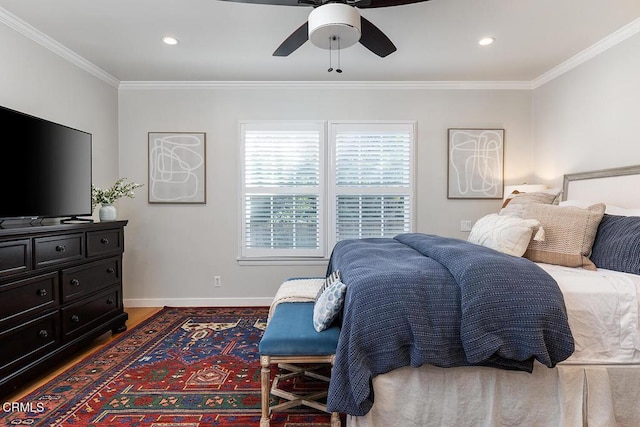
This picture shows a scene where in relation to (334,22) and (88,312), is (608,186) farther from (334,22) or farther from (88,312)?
(88,312)

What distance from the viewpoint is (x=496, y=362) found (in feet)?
5.34

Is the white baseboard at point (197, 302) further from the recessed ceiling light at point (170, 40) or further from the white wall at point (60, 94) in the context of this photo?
the recessed ceiling light at point (170, 40)

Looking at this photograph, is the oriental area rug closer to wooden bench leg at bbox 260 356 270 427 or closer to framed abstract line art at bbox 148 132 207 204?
wooden bench leg at bbox 260 356 270 427

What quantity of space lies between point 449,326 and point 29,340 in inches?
105

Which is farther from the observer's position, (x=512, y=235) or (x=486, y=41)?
(x=486, y=41)

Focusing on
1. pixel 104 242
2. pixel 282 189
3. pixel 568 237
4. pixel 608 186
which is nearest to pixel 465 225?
pixel 608 186

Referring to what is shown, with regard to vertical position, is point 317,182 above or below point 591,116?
below

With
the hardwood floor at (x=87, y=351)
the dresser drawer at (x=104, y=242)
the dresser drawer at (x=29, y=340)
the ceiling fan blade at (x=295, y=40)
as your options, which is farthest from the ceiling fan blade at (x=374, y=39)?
the hardwood floor at (x=87, y=351)

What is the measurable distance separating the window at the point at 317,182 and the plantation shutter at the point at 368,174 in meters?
0.01

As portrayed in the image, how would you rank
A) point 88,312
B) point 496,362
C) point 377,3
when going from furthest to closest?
point 88,312 → point 377,3 → point 496,362

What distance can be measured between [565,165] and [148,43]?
14.0 feet

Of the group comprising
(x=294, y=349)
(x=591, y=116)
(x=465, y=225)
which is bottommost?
(x=294, y=349)

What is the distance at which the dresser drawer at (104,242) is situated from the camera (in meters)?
2.85

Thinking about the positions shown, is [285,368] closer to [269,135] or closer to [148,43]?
[269,135]
